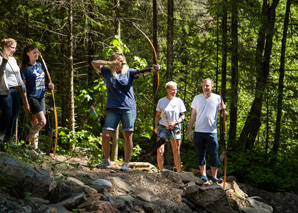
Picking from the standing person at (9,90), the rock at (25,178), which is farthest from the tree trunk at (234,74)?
the rock at (25,178)

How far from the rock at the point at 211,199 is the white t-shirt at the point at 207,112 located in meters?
1.04

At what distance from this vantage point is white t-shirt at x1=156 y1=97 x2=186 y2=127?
621 cm

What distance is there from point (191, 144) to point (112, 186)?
8.78 meters

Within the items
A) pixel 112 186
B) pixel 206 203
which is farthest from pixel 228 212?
pixel 112 186

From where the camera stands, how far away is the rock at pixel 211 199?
211 inches

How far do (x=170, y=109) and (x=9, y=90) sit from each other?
8.90 feet

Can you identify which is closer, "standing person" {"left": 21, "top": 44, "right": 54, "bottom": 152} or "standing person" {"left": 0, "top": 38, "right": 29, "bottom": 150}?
"standing person" {"left": 0, "top": 38, "right": 29, "bottom": 150}

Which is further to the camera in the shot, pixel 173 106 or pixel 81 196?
pixel 173 106

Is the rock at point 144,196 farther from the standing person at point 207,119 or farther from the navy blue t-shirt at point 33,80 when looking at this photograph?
the navy blue t-shirt at point 33,80

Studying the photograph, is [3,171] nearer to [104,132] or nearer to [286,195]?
[104,132]

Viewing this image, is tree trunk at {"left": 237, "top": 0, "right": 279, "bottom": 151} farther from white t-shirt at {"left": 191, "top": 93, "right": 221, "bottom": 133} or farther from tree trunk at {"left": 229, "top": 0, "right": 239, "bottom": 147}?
white t-shirt at {"left": 191, "top": 93, "right": 221, "bottom": 133}

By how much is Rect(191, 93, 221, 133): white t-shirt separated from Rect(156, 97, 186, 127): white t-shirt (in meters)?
0.36

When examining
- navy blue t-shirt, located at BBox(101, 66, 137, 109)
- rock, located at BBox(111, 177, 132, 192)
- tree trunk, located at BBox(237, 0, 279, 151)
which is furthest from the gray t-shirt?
tree trunk, located at BBox(237, 0, 279, 151)

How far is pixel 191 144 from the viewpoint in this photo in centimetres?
1338
